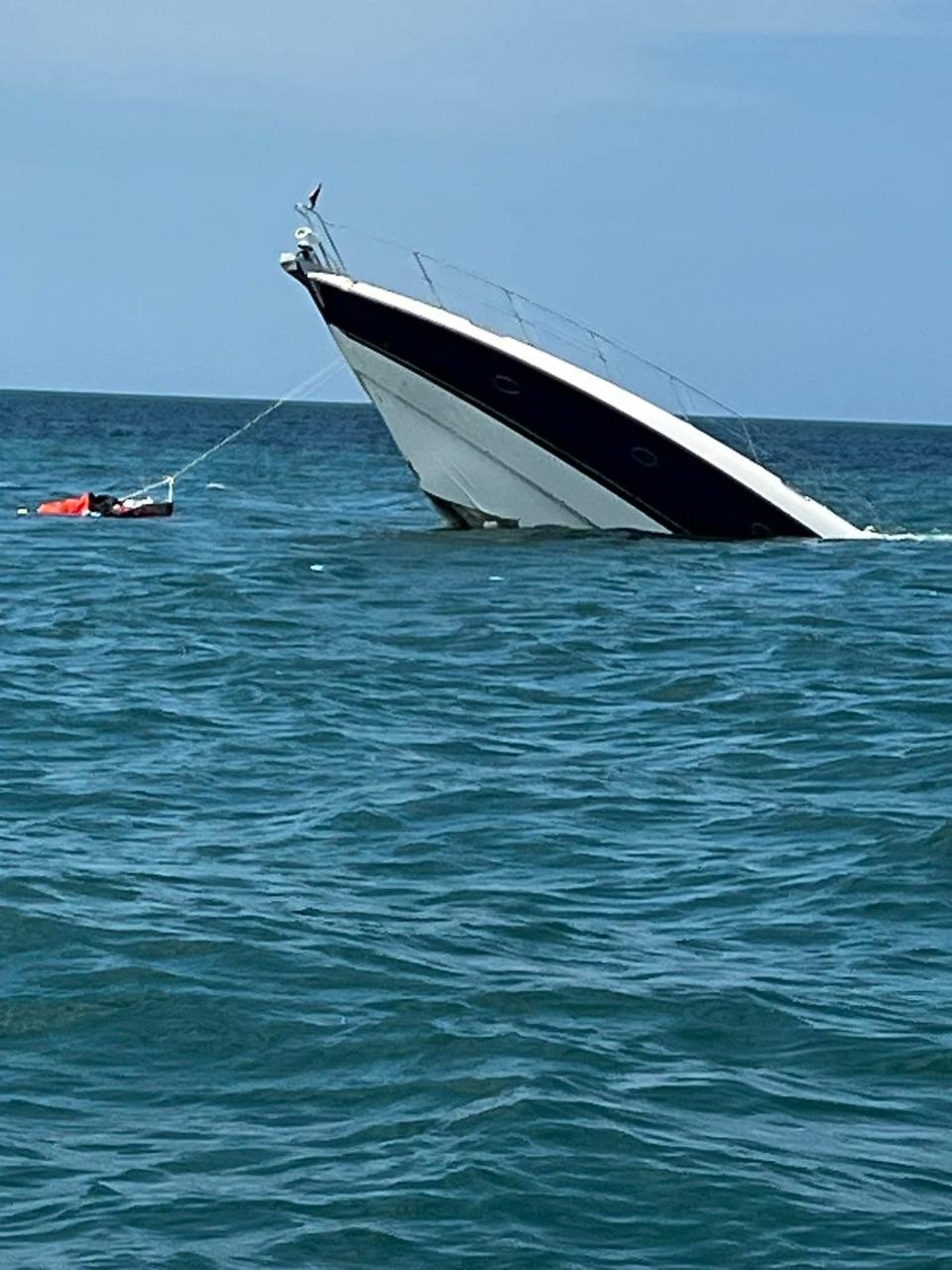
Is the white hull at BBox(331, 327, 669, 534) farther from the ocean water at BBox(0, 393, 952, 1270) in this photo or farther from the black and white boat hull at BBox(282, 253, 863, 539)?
the ocean water at BBox(0, 393, 952, 1270)

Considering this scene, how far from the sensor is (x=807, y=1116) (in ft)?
27.4

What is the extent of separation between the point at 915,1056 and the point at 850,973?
1177 mm

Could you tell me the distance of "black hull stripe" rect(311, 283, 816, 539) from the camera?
26.5 meters

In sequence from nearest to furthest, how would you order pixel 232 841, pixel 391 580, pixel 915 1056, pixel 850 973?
pixel 915 1056, pixel 850 973, pixel 232 841, pixel 391 580

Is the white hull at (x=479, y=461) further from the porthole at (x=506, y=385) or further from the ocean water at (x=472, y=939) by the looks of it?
the ocean water at (x=472, y=939)

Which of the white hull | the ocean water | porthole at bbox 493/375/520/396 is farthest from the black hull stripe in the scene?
the ocean water

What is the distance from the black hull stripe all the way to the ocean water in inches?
205

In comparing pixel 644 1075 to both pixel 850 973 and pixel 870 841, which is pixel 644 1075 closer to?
pixel 850 973

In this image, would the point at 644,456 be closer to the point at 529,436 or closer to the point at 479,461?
the point at 529,436

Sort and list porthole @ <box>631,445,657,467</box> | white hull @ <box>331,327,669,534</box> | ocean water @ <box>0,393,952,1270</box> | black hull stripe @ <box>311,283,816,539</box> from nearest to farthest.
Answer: ocean water @ <box>0,393,952,1270</box>, black hull stripe @ <box>311,283,816,539</box>, porthole @ <box>631,445,657,467</box>, white hull @ <box>331,327,669,534</box>

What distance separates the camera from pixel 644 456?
87.9 ft

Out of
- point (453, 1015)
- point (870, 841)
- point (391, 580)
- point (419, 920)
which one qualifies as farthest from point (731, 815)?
point (391, 580)

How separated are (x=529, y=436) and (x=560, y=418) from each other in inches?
19.9

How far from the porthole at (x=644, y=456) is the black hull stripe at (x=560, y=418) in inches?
0.5
